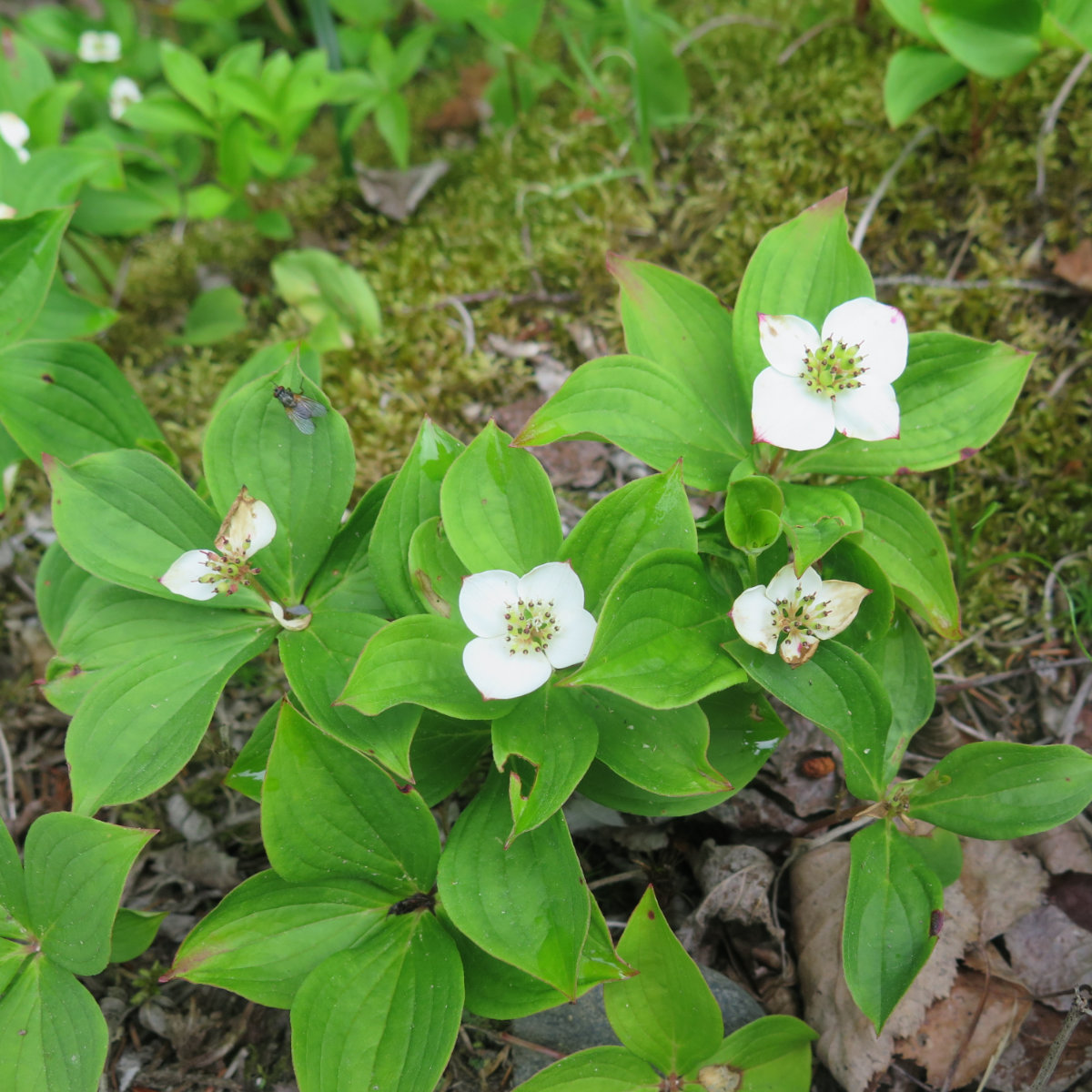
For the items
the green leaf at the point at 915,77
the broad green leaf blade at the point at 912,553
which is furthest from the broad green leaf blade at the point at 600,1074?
the green leaf at the point at 915,77

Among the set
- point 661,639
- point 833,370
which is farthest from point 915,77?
point 661,639

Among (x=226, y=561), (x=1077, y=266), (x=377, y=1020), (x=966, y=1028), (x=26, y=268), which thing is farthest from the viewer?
(x=1077, y=266)

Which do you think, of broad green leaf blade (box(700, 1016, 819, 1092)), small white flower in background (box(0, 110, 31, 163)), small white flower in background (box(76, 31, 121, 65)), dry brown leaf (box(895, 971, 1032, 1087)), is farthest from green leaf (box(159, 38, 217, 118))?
dry brown leaf (box(895, 971, 1032, 1087))

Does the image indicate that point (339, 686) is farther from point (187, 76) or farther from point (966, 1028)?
point (187, 76)

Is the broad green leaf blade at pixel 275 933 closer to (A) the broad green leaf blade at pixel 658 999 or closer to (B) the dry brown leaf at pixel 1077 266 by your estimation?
(A) the broad green leaf blade at pixel 658 999

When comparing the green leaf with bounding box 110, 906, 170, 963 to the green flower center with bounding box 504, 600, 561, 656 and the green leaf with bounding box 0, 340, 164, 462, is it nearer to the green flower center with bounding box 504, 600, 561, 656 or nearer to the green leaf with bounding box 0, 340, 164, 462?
the green flower center with bounding box 504, 600, 561, 656

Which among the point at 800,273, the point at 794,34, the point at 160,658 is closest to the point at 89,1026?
the point at 160,658

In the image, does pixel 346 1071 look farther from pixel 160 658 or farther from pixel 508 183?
pixel 508 183
